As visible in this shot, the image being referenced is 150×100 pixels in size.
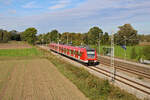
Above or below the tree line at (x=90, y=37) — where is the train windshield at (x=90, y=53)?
below

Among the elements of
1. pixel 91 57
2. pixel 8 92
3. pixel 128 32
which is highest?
pixel 128 32

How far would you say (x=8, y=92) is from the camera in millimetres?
14719

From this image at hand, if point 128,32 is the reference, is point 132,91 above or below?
below

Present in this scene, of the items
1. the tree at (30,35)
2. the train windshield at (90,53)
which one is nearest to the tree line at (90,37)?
the tree at (30,35)

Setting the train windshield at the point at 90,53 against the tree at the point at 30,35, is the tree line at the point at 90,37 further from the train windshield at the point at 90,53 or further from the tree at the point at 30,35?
the train windshield at the point at 90,53

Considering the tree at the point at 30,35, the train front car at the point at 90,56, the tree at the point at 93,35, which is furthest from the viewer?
the tree at the point at 30,35

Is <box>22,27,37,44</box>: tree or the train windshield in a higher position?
<box>22,27,37,44</box>: tree

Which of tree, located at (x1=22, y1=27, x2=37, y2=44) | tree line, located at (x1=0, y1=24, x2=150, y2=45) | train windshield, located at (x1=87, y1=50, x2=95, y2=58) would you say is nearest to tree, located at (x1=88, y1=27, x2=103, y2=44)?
tree line, located at (x1=0, y1=24, x2=150, y2=45)

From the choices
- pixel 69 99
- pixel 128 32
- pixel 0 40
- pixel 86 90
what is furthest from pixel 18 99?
pixel 0 40

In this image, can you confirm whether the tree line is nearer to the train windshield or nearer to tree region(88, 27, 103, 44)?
tree region(88, 27, 103, 44)

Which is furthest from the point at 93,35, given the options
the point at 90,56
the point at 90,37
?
the point at 90,56

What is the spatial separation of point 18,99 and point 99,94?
567 cm

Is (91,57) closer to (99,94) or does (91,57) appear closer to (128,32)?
(99,94)

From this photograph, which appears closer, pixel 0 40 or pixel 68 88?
pixel 68 88
